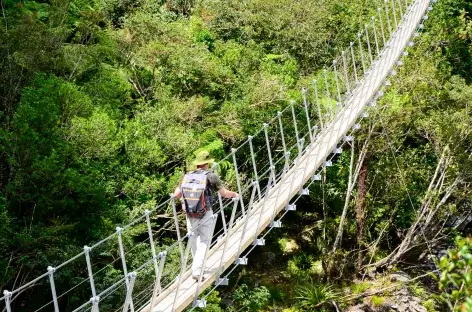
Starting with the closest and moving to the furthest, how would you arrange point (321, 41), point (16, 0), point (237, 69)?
1. point (16, 0)
2. point (237, 69)
3. point (321, 41)

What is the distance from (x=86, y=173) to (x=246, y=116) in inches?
101

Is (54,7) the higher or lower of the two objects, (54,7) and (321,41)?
the higher

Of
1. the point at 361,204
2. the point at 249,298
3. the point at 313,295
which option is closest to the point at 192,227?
the point at 249,298

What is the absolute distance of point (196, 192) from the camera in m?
3.68

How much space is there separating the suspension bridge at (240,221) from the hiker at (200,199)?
72 millimetres

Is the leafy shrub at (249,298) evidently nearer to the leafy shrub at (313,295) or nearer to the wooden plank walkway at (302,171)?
the leafy shrub at (313,295)

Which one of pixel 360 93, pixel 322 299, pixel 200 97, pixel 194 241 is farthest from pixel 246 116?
pixel 194 241

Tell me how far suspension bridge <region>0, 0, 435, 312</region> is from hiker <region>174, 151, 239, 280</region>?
2.9 inches

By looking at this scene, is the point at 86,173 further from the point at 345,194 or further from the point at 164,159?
the point at 345,194

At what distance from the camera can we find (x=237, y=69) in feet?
28.9

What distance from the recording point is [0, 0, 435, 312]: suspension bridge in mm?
3740

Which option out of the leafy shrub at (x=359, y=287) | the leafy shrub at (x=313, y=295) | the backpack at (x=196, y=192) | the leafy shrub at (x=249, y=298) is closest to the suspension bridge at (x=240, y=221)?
the backpack at (x=196, y=192)

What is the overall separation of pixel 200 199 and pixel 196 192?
0.05 meters

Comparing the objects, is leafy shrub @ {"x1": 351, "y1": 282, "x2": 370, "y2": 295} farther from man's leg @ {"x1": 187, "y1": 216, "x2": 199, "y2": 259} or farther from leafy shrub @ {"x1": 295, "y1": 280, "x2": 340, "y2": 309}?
man's leg @ {"x1": 187, "y1": 216, "x2": 199, "y2": 259}
